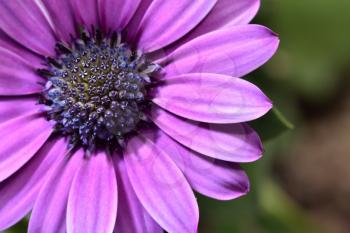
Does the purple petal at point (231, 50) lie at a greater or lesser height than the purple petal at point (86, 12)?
lesser

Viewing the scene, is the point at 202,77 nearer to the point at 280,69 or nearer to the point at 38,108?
the point at 38,108

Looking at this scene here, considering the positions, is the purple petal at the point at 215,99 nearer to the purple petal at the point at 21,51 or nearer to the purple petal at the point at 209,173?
the purple petal at the point at 209,173

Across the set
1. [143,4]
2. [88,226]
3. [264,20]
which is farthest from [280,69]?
[88,226]

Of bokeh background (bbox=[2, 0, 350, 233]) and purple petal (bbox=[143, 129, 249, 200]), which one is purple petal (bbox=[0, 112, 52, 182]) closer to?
purple petal (bbox=[143, 129, 249, 200])

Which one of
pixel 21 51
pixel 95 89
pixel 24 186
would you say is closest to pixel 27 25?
pixel 21 51

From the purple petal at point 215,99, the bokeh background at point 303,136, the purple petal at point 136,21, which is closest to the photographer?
the purple petal at point 215,99

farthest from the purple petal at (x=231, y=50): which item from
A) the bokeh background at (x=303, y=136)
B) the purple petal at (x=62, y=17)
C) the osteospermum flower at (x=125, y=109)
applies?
the bokeh background at (x=303, y=136)

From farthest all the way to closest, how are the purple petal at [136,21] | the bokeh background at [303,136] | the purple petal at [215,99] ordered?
the bokeh background at [303,136] < the purple petal at [136,21] < the purple petal at [215,99]

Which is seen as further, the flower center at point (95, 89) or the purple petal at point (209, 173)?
the flower center at point (95, 89)
